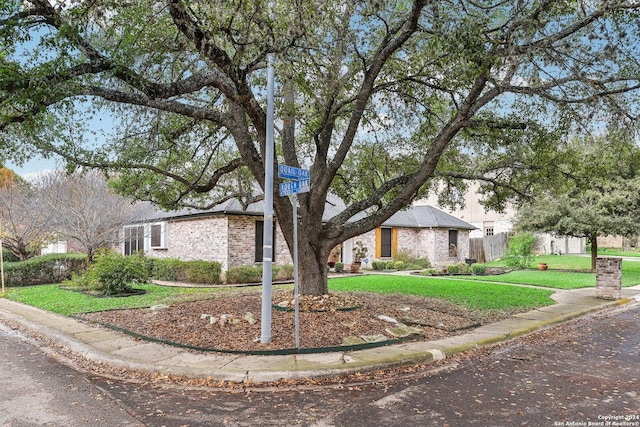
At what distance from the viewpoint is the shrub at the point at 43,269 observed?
1620 centimetres

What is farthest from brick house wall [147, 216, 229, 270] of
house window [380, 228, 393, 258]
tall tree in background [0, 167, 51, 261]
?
house window [380, 228, 393, 258]

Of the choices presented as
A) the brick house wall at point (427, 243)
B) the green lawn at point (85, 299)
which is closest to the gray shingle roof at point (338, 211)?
the brick house wall at point (427, 243)

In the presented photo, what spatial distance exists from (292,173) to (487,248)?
26.5 metres

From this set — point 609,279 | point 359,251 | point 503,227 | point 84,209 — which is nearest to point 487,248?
point 359,251

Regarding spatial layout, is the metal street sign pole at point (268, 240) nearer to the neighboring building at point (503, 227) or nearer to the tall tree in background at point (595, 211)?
the tall tree in background at point (595, 211)

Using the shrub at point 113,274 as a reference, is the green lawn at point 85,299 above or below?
below

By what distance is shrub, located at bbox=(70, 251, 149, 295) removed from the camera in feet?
41.4

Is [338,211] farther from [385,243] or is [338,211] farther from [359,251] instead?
[385,243]

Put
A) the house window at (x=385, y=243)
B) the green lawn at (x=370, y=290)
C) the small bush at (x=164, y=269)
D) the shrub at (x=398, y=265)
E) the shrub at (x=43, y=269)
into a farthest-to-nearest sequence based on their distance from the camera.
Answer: the house window at (x=385, y=243) → the shrub at (x=398, y=265) → the small bush at (x=164, y=269) → the shrub at (x=43, y=269) → the green lawn at (x=370, y=290)

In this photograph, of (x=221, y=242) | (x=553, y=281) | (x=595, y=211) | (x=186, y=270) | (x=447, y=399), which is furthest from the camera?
(x=595, y=211)

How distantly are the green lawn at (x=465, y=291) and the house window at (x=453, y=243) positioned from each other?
444 inches

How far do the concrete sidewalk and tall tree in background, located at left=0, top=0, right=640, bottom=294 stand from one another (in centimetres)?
298

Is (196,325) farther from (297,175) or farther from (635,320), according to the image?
(635,320)

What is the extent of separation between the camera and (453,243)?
2744 cm
